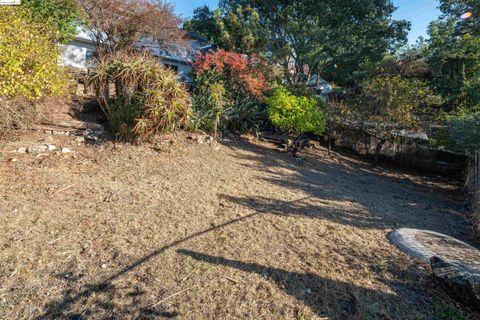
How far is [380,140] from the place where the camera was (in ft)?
27.4

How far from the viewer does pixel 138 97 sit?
18.1 ft

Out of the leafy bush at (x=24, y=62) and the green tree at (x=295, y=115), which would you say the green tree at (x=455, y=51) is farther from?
the leafy bush at (x=24, y=62)

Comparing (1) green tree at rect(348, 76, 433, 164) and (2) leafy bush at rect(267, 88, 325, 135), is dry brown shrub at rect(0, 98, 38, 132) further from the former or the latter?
(1) green tree at rect(348, 76, 433, 164)

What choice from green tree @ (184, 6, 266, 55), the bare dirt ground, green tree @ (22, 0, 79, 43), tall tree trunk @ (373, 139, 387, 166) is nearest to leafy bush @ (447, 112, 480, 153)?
tall tree trunk @ (373, 139, 387, 166)

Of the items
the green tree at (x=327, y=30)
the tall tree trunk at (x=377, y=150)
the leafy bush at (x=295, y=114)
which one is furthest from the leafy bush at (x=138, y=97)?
the green tree at (x=327, y=30)

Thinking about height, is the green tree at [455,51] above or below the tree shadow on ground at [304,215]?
above

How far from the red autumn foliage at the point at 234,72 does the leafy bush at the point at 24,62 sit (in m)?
4.50

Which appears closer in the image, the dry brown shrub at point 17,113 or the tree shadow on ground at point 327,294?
the tree shadow on ground at point 327,294

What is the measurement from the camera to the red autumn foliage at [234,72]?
28.7 ft

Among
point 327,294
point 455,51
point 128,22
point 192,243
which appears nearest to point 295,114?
point 192,243

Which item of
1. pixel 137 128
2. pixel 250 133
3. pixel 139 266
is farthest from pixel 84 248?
pixel 250 133

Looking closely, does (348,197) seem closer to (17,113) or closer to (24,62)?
(24,62)

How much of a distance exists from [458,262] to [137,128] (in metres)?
5.32

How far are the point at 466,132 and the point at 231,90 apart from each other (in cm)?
646
